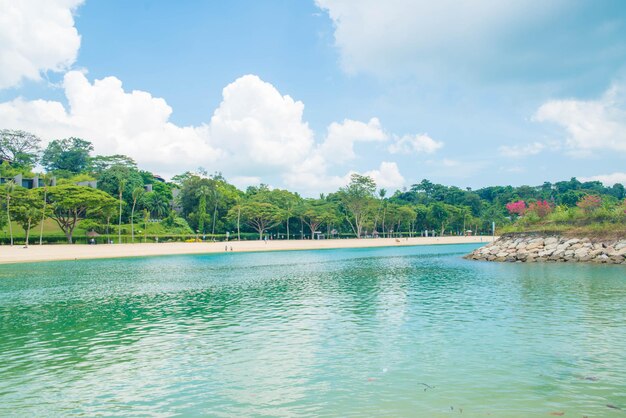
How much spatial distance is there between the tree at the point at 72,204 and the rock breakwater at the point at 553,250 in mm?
70099

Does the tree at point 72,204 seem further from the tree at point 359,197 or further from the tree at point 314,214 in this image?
the tree at point 359,197

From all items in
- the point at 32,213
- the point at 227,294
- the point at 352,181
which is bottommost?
the point at 227,294

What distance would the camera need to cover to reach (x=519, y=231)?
187ft

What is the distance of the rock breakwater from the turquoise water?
63.2ft

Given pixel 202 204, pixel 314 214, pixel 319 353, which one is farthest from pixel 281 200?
pixel 319 353

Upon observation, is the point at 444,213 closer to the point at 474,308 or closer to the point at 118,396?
the point at 474,308

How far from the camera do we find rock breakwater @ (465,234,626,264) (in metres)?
44.2

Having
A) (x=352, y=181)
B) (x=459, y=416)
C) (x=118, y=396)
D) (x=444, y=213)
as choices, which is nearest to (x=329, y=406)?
(x=459, y=416)

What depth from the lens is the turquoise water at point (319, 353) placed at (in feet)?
32.6

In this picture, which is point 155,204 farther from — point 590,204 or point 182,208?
point 590,204

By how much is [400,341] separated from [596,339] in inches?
247

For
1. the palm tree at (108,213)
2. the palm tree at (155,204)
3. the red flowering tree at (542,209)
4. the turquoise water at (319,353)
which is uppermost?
the palm tree at (155,204)

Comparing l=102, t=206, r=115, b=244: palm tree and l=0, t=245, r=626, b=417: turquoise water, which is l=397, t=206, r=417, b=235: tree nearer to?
l=102, t=206, r=115, b=244: palm tree

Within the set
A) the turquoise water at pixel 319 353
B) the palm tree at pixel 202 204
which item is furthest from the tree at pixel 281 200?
the turquoise water at pixel 319 353
